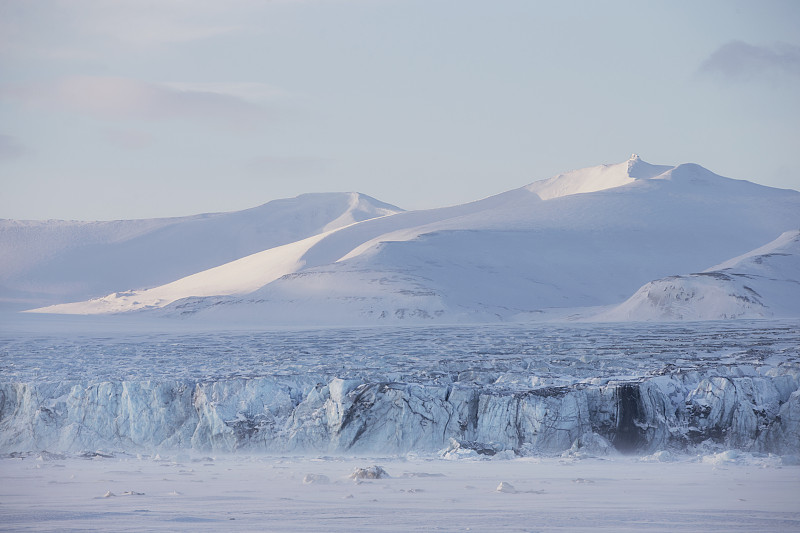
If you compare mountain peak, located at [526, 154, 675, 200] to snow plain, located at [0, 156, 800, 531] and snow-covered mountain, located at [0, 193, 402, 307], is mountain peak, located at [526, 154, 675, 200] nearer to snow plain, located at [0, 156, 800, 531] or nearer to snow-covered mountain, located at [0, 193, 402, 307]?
snow-covered mountain, located at [0, 193, 402, 307]

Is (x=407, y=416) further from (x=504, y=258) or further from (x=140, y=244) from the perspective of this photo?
(x=140, y=244)

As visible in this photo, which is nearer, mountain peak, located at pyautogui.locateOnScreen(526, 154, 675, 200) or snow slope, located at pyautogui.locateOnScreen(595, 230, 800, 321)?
snow slope, located at pyautogui.locateOnScreen(595, 230, 800, 321)

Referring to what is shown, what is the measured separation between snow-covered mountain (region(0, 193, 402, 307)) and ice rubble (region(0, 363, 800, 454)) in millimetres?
138899

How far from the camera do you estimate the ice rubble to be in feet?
48.7

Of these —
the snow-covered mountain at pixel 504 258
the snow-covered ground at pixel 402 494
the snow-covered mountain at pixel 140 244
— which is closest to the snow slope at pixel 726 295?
the snow-covered mountain at pixel 504 258

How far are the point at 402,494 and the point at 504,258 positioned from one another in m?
82.6

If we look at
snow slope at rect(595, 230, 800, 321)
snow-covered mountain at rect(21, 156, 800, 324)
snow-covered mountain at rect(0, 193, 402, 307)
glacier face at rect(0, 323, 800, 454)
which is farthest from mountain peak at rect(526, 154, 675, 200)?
glacier face at rect(0, 323, 800, 454)

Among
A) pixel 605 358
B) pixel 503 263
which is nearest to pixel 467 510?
pixel 605 358

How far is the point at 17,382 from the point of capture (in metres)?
17.4

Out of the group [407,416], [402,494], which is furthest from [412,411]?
[402,494]

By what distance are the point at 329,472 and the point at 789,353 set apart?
14.7 metres

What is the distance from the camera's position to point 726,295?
189 feet

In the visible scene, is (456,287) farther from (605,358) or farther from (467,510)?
(467,510)

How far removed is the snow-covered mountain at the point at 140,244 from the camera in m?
158
